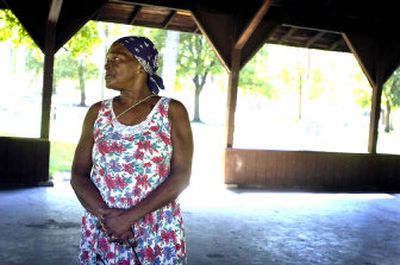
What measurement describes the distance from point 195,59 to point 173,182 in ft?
88.5

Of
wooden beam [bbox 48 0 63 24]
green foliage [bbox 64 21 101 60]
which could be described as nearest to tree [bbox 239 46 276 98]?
green foliage [bbox 64 21 101 60]

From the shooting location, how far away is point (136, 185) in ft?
5.47

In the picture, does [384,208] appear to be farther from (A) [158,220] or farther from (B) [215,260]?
(A) [158,220]

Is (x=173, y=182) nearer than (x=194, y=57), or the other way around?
(x=173, y=182)

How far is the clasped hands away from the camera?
161 cm

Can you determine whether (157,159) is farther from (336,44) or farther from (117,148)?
(336,44)

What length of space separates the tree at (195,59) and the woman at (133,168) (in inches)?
1027

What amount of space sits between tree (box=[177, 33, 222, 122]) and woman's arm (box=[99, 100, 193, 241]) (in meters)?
26.1

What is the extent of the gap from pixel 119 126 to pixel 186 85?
97.7ft

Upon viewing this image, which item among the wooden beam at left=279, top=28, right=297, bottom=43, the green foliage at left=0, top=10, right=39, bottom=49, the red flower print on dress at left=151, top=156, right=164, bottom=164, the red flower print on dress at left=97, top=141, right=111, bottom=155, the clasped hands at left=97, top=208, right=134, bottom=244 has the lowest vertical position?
the clasped hands at left=97, top=208, right=134, bottom=244

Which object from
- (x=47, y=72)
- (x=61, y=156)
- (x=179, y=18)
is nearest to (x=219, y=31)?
(x=179, y=18)

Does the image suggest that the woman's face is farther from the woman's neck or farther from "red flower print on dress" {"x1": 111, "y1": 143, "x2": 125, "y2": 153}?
"red flower print on dress" {"x1": 111, "y1": 143, "x2": 125, "y2": 153}

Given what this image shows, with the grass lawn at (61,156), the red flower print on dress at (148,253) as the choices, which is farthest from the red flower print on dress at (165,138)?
the grass lawn at (61,156)

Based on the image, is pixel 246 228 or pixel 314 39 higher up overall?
pixel 314 39
